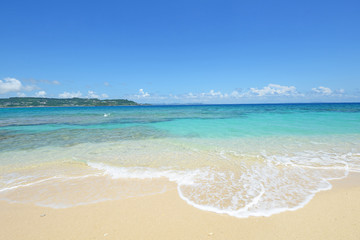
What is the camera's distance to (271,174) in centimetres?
572

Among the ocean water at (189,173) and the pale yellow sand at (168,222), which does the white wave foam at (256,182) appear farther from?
the pale yellow sand at (168,222)

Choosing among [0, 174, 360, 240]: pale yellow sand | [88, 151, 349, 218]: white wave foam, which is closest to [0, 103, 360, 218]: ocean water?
[88, 151, 349, 218]: white wave foam

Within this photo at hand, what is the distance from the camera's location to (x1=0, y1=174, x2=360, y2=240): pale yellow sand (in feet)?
10.1

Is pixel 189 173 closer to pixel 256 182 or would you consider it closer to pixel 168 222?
pixel 256 182

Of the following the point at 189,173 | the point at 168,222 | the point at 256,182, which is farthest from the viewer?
the point at 189,173

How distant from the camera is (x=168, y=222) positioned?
342cm

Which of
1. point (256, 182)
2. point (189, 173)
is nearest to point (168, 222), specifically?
point (189, 173)

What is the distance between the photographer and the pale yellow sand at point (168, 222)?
10.1ft

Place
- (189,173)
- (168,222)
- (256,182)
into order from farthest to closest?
(189,173) < (256,182) < (168,222)

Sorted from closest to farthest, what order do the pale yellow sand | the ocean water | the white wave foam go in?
1. the pale yellow sand
2. the white wave foam
3. the ocean water

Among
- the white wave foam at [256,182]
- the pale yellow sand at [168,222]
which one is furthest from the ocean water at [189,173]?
the pale yellow sand at [168,222]

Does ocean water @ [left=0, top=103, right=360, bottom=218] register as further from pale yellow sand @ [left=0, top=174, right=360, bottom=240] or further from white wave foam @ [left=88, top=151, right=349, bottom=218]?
pale yellow sand @ [left=0, top=174, right=360, bottom=240]

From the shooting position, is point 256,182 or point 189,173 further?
point 189,173

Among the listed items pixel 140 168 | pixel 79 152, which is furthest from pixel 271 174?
pixel 79 152
